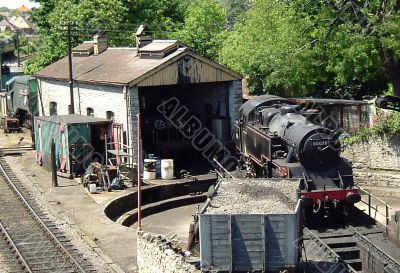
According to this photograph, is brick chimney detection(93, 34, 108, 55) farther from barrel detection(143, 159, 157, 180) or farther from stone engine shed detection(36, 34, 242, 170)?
barrel detection(143, 159, 157, 180)

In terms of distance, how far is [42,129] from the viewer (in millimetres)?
28250

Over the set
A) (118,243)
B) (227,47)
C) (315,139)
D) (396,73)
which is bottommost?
(118,243)

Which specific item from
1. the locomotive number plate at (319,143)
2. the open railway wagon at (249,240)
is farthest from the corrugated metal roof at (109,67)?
the open railway wagon at (249,240)

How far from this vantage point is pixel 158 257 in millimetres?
14406

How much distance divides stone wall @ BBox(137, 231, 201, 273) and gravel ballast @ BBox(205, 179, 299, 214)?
1.25 metres

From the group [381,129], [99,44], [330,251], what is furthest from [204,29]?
[330,251]

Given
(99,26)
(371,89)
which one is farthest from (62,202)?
(99,26)

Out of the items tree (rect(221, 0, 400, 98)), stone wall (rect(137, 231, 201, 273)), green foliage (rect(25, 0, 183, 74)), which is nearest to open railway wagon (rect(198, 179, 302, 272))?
stone wall (rect(137, 231, 201, 273))

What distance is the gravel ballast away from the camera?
518 inches

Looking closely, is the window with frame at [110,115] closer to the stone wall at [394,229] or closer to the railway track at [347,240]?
the railway track at [347,240]

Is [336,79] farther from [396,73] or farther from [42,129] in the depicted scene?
[42,129]

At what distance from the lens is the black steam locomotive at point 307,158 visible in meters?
17.6

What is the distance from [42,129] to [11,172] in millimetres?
2206

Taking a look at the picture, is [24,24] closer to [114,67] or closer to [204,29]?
[204,29]
